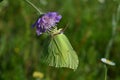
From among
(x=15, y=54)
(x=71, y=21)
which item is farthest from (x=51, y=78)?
(x=71, y=21)

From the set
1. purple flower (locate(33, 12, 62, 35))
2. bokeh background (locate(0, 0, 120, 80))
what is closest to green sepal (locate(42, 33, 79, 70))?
purple flower (locate(33, 12, 62, 35))

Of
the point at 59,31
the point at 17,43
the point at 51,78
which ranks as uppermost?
the point at 59,31

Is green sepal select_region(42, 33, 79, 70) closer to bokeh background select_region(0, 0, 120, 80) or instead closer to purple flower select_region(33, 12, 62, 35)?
purple flower select_region(33, 12, 62, 35)

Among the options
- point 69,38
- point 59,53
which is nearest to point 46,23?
point 59,53

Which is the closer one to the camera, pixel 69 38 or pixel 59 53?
pixel 59 53

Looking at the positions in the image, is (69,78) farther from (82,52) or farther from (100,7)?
(100,7)

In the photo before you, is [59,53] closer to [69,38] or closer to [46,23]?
[46,23]

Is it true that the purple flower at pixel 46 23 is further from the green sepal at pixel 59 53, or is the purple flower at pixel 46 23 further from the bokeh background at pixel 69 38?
the bokeh background at pixel 69 38
